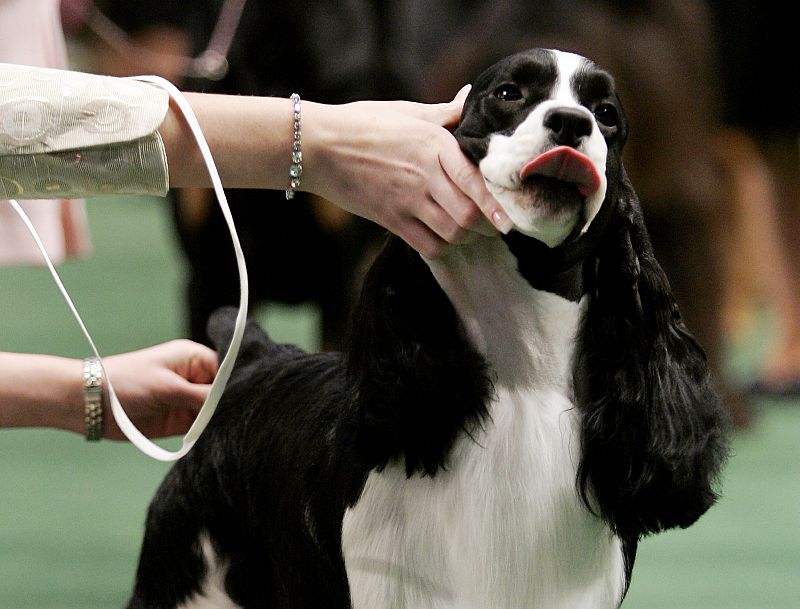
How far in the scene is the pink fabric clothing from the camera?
2830 mm

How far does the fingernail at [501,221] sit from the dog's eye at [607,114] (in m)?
0.16

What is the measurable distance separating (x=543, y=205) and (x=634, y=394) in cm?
29

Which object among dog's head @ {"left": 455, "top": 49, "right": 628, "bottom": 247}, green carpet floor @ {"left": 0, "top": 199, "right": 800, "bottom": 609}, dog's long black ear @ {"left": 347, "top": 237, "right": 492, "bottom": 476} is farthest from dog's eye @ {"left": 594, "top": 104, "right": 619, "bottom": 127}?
green carpet floor @ {"left": 0, "top": 199, "right": 800, "bottom": 609}

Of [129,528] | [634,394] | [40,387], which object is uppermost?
[634,394]

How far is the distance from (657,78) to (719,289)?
2.44 ft

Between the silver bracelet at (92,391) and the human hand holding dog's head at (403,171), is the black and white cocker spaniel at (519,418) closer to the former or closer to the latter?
the human hand holding dog's head at (403,171)

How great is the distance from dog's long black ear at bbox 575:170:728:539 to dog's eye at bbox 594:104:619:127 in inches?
2.9

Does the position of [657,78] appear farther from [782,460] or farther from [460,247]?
[460,247]

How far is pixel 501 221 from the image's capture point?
1.37 m

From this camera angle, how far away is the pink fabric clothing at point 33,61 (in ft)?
9.29

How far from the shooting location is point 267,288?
12.7 feet

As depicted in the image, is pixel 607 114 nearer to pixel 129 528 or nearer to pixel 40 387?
pixel 40 387

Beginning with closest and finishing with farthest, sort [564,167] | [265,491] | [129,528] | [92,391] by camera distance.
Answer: [564,167]
[265,491]
[92,391]
[129,528]

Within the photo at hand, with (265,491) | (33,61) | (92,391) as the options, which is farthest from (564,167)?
(33,61)
